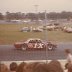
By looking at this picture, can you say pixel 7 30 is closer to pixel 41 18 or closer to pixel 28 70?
pixel 41 18

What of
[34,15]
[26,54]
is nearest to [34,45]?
[26,54]

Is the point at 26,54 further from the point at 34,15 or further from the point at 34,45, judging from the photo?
the point at 34,15

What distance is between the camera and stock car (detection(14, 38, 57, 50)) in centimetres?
492

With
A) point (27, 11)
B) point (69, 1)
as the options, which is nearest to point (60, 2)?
point (69, 1)

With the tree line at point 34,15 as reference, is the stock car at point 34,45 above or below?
below

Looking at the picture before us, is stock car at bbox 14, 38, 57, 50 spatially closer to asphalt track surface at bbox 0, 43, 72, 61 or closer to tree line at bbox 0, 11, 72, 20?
asphalt track surface at bbox 0, 43, 72, 61

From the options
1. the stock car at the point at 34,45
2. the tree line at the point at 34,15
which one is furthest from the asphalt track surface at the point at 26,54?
the tree line at the point at 34,15

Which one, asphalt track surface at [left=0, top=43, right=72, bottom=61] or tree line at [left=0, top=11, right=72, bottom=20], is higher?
tree line at [left=0, top=11, right=72, bottom=20]

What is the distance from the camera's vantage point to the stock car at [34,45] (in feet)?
16.1

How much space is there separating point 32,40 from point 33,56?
338 millimetres

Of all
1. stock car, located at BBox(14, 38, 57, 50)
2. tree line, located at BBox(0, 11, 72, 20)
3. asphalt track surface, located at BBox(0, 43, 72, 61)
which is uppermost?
tree line, located at BBox(0, 11, 72, 20)

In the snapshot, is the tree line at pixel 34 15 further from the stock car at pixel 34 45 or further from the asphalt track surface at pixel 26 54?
the asphalt track surface at pixel 26 54

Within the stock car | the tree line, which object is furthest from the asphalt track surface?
the tree line

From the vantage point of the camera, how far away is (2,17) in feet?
16.0
